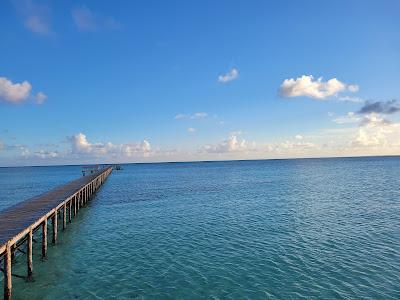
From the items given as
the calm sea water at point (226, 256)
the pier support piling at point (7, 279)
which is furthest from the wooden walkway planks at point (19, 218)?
the calm sea water at point (226, 256)

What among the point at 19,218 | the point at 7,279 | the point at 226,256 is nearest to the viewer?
the point at 7,279

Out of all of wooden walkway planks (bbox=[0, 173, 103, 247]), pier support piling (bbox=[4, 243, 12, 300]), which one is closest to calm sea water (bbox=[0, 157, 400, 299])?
pier support piling (bbox=[4, 243, 12, 300])

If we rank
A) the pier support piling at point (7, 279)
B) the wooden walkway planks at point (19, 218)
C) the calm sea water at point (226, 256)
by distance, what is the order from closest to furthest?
the pier support piling at point (7, 279) < the calm sea water at point (226, 256) < the wooden walkway planks at point (19, 218)

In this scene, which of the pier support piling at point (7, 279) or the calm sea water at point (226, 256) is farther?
the calm sea water at point (226, 256)

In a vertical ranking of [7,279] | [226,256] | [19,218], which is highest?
[19,218]

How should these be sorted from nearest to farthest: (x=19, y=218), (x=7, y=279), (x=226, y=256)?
(x=7, y=279)
(x=226, y=256)
(x=19, y=218)

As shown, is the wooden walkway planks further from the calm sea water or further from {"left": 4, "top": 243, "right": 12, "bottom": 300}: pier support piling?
the calm sea water

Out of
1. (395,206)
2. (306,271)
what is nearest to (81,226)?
(306,271)

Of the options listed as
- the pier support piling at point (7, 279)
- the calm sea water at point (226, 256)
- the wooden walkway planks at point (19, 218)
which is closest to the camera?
the pier support piling at point (7, 279)

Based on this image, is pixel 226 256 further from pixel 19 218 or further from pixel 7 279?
pixel 19 218

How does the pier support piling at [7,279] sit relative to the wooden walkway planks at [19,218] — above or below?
below

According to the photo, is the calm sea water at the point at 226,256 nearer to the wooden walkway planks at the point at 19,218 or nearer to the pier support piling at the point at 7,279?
the pier support piling at the point at 7,279

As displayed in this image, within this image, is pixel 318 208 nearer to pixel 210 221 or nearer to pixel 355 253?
pixel 210 221

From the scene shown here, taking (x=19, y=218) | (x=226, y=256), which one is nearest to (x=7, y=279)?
(x=19, y=218)
